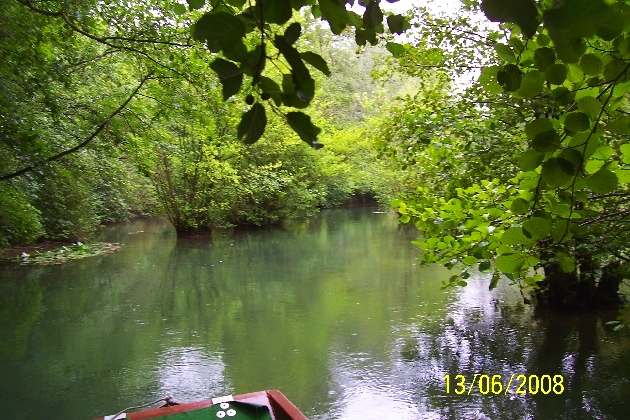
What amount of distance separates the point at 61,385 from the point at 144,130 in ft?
8.58

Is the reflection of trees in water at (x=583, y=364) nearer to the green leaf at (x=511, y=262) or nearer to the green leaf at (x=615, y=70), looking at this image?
the green leaf at (x=511, y=262)

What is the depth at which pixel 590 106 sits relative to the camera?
3.18 ft

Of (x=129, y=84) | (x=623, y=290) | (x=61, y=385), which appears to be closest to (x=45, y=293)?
(x=129, y=84)

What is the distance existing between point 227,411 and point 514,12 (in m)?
2.94

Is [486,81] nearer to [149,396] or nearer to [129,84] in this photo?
[149,396]

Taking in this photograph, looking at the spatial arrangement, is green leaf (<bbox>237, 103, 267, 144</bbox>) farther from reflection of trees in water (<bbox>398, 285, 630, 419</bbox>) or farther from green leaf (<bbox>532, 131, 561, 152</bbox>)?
reflection of trees in water (<bbox>398, 285, 630, 419</bbox>)

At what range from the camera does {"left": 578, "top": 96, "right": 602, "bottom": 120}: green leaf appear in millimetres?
964

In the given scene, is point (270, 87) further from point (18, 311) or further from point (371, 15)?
point (18, 311)

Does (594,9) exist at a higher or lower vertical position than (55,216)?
higher

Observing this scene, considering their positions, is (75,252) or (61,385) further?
(75,252)

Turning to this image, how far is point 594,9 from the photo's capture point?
663mm

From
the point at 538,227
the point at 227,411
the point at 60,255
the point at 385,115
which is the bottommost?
the point at 60,255

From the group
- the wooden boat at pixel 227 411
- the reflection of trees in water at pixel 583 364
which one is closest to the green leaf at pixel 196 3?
the wooden boat at pixel 227 411

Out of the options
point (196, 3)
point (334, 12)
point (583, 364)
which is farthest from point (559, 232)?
point (583, 364)
